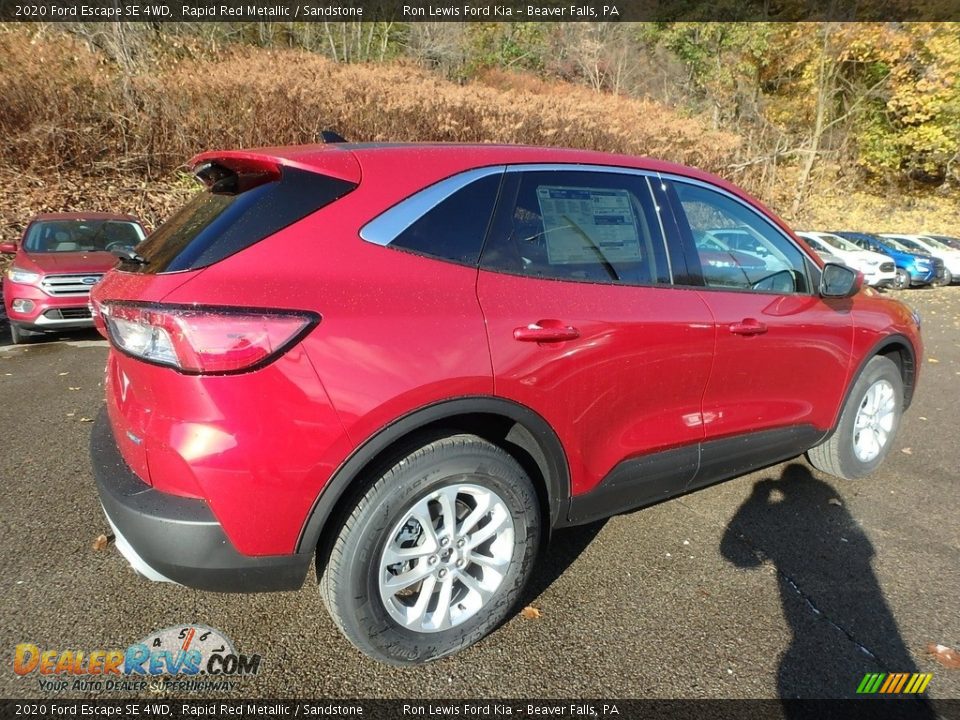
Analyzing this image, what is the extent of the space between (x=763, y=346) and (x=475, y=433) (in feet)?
5.00

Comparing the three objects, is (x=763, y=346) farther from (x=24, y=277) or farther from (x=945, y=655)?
(x=24, y=277)

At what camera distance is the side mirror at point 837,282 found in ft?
10.3

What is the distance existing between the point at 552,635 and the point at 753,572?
1.05 m

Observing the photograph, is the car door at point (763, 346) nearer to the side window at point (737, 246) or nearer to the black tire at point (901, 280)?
the side window at point (737, 246)

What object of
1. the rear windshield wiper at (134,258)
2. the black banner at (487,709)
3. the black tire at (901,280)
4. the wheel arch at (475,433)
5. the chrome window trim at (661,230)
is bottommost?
the black tire at (901,280)

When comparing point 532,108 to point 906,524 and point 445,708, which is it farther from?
→ point 445,708

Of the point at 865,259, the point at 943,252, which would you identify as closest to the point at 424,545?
the point at 865,259

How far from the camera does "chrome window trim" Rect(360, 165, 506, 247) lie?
197cm

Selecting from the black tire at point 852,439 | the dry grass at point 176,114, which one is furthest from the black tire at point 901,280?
the black tire at point 852,439

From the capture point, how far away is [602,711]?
6.52ft

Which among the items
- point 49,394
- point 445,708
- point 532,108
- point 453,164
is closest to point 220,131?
point 532,108

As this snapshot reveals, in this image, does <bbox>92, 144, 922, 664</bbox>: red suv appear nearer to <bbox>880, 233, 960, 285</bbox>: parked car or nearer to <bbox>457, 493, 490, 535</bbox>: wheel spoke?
<bbox>457, 493, 490, 535</bbox>: wheel spoke

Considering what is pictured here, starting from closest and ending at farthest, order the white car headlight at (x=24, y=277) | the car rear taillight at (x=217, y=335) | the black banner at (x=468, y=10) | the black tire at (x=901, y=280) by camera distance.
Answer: the car rear taillight at (x=217, y=335)
the white car headlight at (x=24, y=277)
the black banner at (x=468, y=10)
the black tire at (x=901, y=280)

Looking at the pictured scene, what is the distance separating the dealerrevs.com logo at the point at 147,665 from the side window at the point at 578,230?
1694 millimetres
